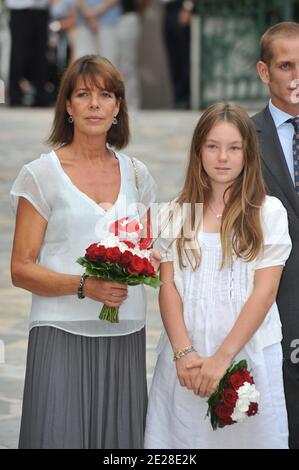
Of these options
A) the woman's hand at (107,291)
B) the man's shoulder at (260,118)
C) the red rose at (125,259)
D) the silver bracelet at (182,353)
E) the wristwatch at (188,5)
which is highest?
the wristwatch at (188,5)

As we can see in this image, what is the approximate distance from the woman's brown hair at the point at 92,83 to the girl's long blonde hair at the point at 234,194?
0.34m

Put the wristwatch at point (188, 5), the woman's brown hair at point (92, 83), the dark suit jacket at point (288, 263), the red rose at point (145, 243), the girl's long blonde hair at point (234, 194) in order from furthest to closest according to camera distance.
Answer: the wristwatch at point (188, 5)
the dark suit jacket at point (288, 263)
the woman's brown hair at point (92, 83)
the girl's long blonde hair at point (234, 194)
the red rose at point (145, 243)

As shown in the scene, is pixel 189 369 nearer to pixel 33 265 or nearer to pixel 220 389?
pixel 220 389

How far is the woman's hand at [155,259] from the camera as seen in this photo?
4.83 metres

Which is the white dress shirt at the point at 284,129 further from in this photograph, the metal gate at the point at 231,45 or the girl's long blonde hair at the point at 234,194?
the metal gate at the point at 231,45

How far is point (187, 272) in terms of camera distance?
191 inches

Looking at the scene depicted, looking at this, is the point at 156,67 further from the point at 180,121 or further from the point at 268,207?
the point at 268,207

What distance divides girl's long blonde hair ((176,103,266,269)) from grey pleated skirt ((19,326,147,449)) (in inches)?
18.6

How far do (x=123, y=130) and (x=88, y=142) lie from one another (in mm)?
206

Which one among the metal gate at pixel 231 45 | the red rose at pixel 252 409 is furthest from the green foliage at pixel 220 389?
the metal gate at pixel 231 45

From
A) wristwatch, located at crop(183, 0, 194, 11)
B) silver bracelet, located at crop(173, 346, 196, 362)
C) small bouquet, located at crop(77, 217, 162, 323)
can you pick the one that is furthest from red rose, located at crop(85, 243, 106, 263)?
wristwatch, located at crop(183, 0, 194, 11)

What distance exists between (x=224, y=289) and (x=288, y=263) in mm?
587

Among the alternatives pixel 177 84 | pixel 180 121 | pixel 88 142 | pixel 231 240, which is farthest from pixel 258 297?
pixel 177 84

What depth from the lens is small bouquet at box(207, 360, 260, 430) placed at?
15.1ft
